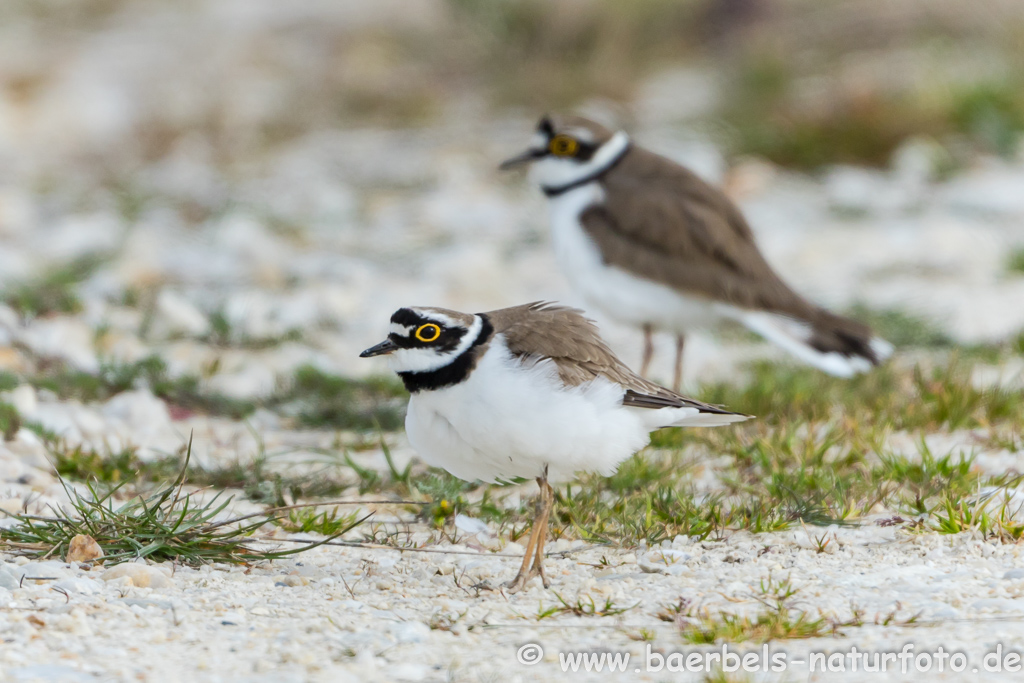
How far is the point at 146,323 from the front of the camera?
6.27 meters

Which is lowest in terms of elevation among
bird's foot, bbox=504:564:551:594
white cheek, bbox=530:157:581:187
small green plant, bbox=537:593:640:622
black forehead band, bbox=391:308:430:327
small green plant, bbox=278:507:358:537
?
small green plant, bbox=537:593:640:622

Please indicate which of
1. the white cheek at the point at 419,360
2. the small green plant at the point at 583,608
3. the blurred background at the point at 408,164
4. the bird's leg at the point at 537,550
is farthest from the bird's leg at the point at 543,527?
the blurred background at the point at 408,164

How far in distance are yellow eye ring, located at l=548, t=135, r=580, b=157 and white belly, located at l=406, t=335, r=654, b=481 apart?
2.77m

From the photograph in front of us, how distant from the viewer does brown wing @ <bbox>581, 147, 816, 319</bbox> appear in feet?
18.8

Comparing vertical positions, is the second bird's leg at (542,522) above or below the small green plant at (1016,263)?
below

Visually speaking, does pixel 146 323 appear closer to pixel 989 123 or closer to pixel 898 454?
pixel 898 454

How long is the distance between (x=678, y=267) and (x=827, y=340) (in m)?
0.77

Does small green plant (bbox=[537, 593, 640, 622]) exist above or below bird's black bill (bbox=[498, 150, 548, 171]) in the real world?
below

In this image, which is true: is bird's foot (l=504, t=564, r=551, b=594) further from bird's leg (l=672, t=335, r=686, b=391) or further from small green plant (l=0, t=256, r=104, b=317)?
small green plant (l=0, t=256, r=104, b=317)

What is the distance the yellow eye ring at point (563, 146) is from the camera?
243 inches

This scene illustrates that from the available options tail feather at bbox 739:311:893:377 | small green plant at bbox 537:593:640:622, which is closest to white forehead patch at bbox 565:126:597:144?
tail feather at bbox 739:311:893:377

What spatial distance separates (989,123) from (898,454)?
646 cm

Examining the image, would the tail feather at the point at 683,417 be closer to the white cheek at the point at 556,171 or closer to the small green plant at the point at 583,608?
the small green plant at the point at 583,608

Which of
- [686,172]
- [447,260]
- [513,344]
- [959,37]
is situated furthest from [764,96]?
[513,344]
